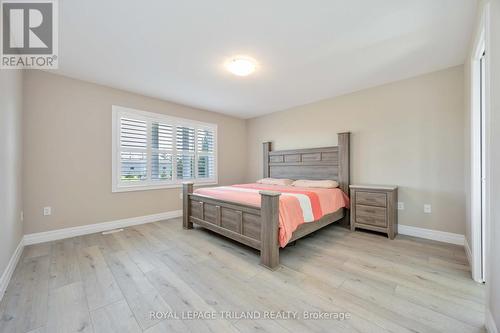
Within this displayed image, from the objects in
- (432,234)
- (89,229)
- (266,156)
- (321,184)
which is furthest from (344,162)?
(89,229)

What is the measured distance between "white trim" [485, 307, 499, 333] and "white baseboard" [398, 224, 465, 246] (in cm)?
184

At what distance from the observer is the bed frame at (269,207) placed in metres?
2.17

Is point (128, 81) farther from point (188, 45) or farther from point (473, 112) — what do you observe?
point (473, 112)

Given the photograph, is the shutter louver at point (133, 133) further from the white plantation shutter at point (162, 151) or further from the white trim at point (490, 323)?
the white trim at point (490, 323)

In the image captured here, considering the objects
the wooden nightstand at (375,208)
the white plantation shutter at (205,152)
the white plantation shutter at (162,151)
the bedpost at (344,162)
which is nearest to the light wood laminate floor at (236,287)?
the wooden nightstand at (375,208)

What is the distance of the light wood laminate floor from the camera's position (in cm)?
139

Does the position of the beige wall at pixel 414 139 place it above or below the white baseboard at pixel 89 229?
above

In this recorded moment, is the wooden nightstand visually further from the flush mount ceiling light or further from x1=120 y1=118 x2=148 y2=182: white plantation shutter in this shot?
x1=120 y1=118 x2=148 y2=182: white plantation shutter

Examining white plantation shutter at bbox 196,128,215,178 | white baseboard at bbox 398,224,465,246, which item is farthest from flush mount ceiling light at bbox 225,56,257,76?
white baseboard at bbox 398,224,465,246

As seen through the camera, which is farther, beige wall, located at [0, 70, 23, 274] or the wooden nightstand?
the wooden nightstand

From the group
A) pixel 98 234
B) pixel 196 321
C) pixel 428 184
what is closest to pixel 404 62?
pixel 428 184

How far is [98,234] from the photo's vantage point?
10.4 ft

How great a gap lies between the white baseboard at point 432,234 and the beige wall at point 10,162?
478 centimetres

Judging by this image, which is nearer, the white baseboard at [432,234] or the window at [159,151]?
the white baseboard at [432,234]
